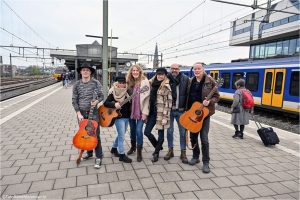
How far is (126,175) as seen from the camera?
3578 mm

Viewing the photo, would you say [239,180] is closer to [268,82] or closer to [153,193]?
[153,193]

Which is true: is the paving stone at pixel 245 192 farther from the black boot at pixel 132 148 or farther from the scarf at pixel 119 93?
the scarf at pixel 119 93

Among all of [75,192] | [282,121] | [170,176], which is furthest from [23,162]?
[282,121]

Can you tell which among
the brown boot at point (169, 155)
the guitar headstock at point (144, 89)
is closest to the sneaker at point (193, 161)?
the brown boot at point (169, 155)

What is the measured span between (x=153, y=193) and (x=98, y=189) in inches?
30.8

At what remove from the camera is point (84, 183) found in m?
3.27

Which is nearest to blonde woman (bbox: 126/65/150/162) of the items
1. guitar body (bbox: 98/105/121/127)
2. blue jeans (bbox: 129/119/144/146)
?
blue jeans (bbox: 129/119/144/146)

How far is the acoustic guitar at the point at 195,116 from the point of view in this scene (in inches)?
149

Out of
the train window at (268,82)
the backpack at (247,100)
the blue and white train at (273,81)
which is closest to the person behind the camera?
the backpack at (247,100)

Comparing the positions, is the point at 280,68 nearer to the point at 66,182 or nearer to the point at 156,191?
the point at 156,191

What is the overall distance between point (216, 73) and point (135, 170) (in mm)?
12738

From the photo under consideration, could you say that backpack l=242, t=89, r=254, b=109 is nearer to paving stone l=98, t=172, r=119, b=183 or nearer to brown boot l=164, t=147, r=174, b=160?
brown boot l=164, t=147, r=174, b=160

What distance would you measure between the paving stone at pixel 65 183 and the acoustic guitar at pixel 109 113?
1.06 m

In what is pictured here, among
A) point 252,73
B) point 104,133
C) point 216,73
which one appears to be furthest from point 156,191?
point 216,73
